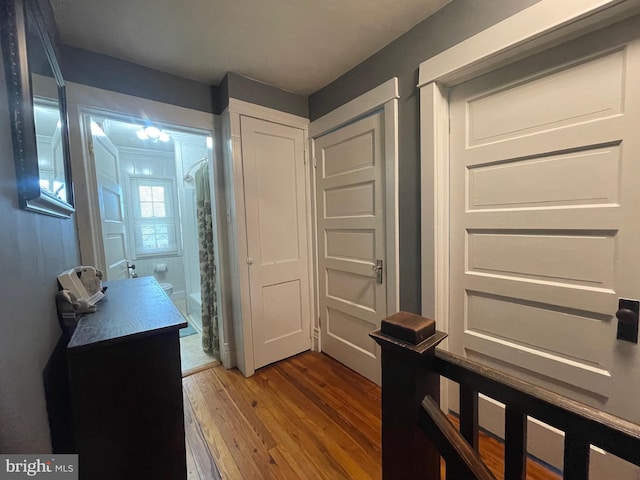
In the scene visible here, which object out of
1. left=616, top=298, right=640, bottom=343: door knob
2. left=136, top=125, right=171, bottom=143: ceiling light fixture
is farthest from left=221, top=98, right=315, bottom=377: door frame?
left=616, top=298, right=640, bottom=343: door knob

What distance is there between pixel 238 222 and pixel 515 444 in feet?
6.31

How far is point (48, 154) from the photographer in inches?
37.1

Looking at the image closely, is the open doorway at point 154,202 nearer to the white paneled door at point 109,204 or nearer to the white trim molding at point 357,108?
the white paneled door at point 109,204

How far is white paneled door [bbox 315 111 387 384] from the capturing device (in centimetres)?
190

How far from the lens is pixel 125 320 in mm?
905

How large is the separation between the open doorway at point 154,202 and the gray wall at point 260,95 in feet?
1.25

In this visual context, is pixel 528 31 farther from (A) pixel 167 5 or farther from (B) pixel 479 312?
(A) pixel 167 5

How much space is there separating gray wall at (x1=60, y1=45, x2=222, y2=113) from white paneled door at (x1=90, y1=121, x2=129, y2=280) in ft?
0.93

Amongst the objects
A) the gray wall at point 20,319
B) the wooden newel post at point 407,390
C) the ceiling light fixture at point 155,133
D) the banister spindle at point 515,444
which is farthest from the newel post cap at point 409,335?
the ceiling light fixture at point 155,133

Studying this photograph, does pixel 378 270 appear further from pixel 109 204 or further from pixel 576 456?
pixel 109 204

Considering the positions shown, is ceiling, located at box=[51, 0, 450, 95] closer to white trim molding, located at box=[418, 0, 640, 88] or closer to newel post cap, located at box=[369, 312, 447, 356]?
white trim molding, located at box=[418, 0, 640, 88]

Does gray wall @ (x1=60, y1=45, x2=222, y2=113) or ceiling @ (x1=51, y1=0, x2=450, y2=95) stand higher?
ceiling @ (x1=51, y1=0, x2=450, y2=95)

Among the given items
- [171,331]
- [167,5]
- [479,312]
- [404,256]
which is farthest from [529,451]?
[167,5]

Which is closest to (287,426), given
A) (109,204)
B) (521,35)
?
(109,204)
